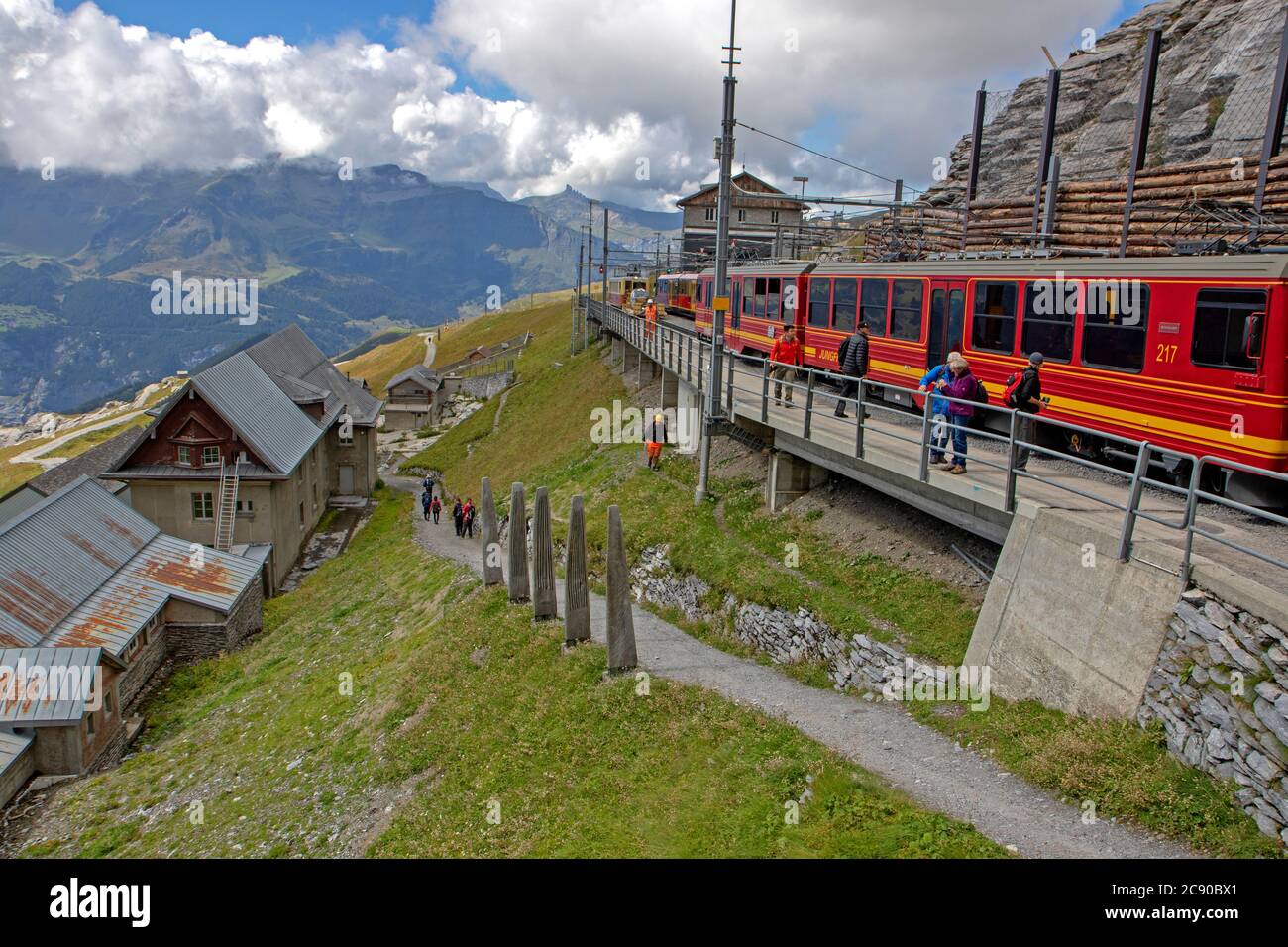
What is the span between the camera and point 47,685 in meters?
22.2

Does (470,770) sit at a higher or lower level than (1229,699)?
lower

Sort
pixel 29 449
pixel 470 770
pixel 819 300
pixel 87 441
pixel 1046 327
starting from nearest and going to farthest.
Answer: pixel 470 770, pixel 1046 327, pixel 819 300, pixel 29 449, pixel 87 441

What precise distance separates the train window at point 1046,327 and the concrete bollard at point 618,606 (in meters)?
8.49

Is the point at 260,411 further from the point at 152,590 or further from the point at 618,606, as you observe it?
the point at 618,606

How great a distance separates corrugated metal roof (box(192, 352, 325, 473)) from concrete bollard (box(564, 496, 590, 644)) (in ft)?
96.1

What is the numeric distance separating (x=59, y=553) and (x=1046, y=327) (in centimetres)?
3220

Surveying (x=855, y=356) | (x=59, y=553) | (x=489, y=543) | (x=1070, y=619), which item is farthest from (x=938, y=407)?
(x=59, y=553)

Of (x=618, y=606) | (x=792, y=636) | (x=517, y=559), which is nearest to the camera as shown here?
(x=618, y=606)

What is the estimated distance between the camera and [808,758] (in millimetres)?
9398

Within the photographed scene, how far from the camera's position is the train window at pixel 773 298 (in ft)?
89.3

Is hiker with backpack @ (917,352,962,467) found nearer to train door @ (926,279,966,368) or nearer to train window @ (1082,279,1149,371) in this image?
train window @ (1082,279,1149,371)

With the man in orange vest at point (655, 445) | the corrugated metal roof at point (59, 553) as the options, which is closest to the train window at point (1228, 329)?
the man in orange vest at point (655, 445)
